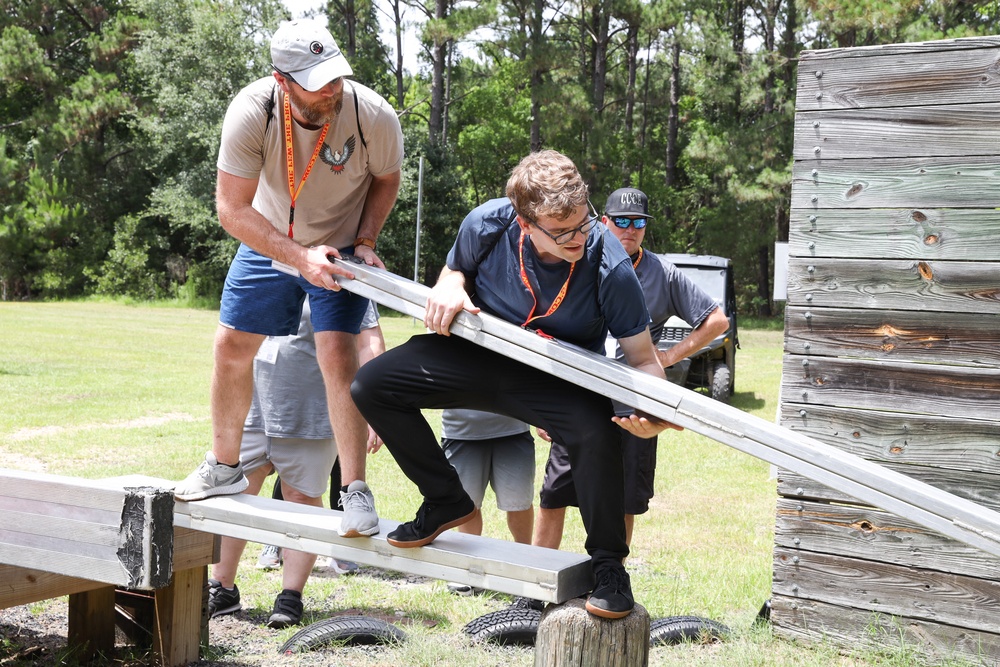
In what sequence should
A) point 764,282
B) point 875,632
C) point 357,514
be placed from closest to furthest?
point 357,514, point 875,632, point 764,282

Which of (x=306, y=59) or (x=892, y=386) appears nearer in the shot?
(x=306, y=59)

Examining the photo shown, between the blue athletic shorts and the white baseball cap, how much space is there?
737mm

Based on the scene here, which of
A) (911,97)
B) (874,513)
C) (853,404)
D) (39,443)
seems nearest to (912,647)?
(874,513)

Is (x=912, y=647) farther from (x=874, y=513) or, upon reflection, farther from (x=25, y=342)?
(x=25, y=342)

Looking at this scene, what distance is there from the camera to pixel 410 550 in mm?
3379

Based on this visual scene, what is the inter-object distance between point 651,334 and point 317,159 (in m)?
2.23

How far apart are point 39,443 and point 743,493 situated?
6456 millimetres

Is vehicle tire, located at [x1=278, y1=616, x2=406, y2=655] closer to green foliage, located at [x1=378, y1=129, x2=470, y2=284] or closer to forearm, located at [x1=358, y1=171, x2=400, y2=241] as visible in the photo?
forearm, located at [x1=358, y1=171, x2=400, y2=241]

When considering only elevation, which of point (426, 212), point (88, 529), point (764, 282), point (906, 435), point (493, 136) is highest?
point (493, 136)

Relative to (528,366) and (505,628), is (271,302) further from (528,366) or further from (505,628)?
(505,628)

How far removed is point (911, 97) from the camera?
13.8 ft

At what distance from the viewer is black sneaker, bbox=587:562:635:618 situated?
9.68 ft

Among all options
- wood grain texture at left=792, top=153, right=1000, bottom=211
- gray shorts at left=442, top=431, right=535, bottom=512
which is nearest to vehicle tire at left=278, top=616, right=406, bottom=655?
gray shorts at left=442, top=431, right=535, bottom=512

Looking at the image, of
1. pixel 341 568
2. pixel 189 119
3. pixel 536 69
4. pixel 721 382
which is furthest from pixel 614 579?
pixel 189 119
